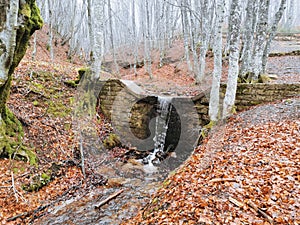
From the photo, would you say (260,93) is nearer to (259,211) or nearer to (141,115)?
(141,115)

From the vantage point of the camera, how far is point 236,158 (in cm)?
428

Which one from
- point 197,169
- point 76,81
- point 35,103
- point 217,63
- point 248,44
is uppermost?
point 248,44

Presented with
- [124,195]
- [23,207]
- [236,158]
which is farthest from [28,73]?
[236,158]

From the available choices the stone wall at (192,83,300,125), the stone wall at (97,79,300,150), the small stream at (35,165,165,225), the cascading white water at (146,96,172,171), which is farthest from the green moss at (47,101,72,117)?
the stone wall at (192,83,300,125)

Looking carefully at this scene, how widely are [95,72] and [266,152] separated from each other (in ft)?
24.5

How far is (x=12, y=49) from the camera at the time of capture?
4.71 meters

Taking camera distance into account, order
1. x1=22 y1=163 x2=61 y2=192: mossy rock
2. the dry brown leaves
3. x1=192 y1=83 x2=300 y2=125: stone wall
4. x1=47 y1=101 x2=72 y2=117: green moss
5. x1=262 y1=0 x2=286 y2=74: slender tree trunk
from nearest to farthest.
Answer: the dry brown leaves < x1=22 y1=163 x2=61 y2=192: mossy rock < x1=192 y1=83 x2=300 y2=125: stone wall < x1=47 y1=101 x2=72 y2=117: green moss < x1=262 y1=0 x2=286 y2=74: slender tree trunk

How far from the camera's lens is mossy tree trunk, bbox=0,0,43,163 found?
14.8ft

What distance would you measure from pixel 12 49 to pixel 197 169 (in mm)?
5167

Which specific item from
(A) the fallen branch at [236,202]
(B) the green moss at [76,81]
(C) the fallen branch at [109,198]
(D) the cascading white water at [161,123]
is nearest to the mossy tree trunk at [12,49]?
(C) the fallen branch at [109,198]

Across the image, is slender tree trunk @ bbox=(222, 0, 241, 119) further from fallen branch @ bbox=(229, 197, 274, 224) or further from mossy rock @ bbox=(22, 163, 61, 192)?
mossy rock @ bbox=(22, 163, 61, 192)

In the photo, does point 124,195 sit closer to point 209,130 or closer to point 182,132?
point 209,130

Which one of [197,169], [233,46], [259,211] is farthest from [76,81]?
[259,211]

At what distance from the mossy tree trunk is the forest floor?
0.36 meters
